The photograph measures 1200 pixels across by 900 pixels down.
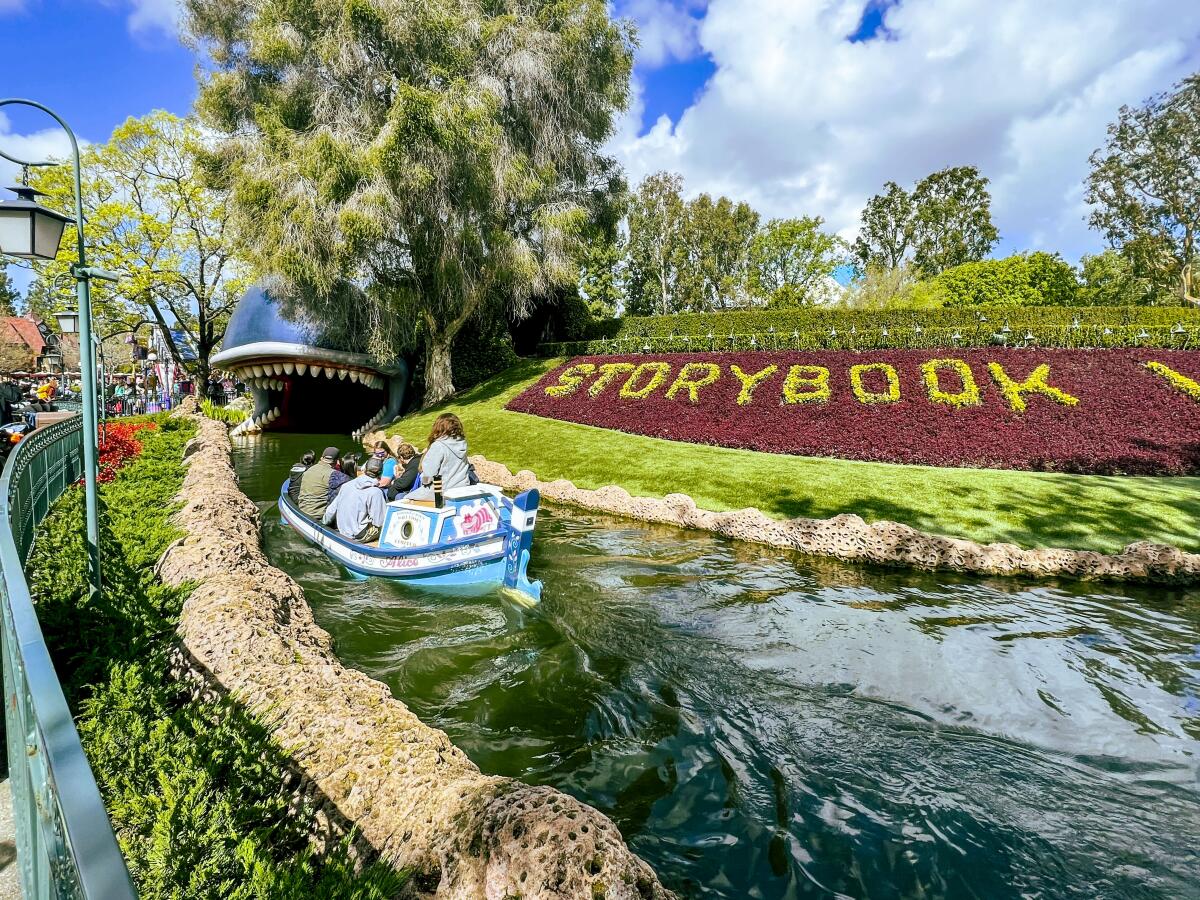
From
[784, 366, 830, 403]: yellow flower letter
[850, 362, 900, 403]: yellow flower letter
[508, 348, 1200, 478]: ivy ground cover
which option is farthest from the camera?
[784, 366, 830, 403]: yellow flower letter

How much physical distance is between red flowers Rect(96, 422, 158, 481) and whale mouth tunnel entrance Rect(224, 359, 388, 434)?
522 cm

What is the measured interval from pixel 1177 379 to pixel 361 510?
20280 millimetres

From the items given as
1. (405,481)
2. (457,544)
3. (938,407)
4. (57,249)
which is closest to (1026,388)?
(938,407)

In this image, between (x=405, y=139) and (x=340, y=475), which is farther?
(x=405, y=139)

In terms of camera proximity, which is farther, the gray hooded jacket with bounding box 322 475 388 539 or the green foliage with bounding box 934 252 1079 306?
the green foliage with bounding box 934 252 1079 306

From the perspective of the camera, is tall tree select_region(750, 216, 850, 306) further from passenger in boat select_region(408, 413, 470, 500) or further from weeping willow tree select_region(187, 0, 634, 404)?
passenger in boat select_region(408, 413, 470, 500)

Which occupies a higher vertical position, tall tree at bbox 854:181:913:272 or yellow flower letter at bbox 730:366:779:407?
tall tree at bbox 854:181:913:272

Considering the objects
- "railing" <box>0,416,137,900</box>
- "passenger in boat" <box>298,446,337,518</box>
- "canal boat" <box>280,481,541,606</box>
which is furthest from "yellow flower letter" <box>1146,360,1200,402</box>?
"railing" <box>0,416,137,900</box>

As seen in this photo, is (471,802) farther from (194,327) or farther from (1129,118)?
(1129,118)

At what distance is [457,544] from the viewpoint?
26.8ft

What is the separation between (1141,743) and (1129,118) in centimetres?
4510

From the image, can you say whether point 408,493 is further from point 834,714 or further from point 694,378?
point 694,378

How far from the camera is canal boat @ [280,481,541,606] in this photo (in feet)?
26.4

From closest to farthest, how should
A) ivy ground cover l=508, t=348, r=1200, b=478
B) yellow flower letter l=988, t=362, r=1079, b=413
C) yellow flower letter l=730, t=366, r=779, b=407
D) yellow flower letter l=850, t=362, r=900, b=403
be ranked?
1. ivy ground cover l=508, t=348, r=1200, b=478
2. yellow flower letter l=988, t=362, r=1079, b=413
3. yellow flower letter l=850, t=362, r=900, b=403
4. yellow flower letter l=730, t=366, r=779, b=407
